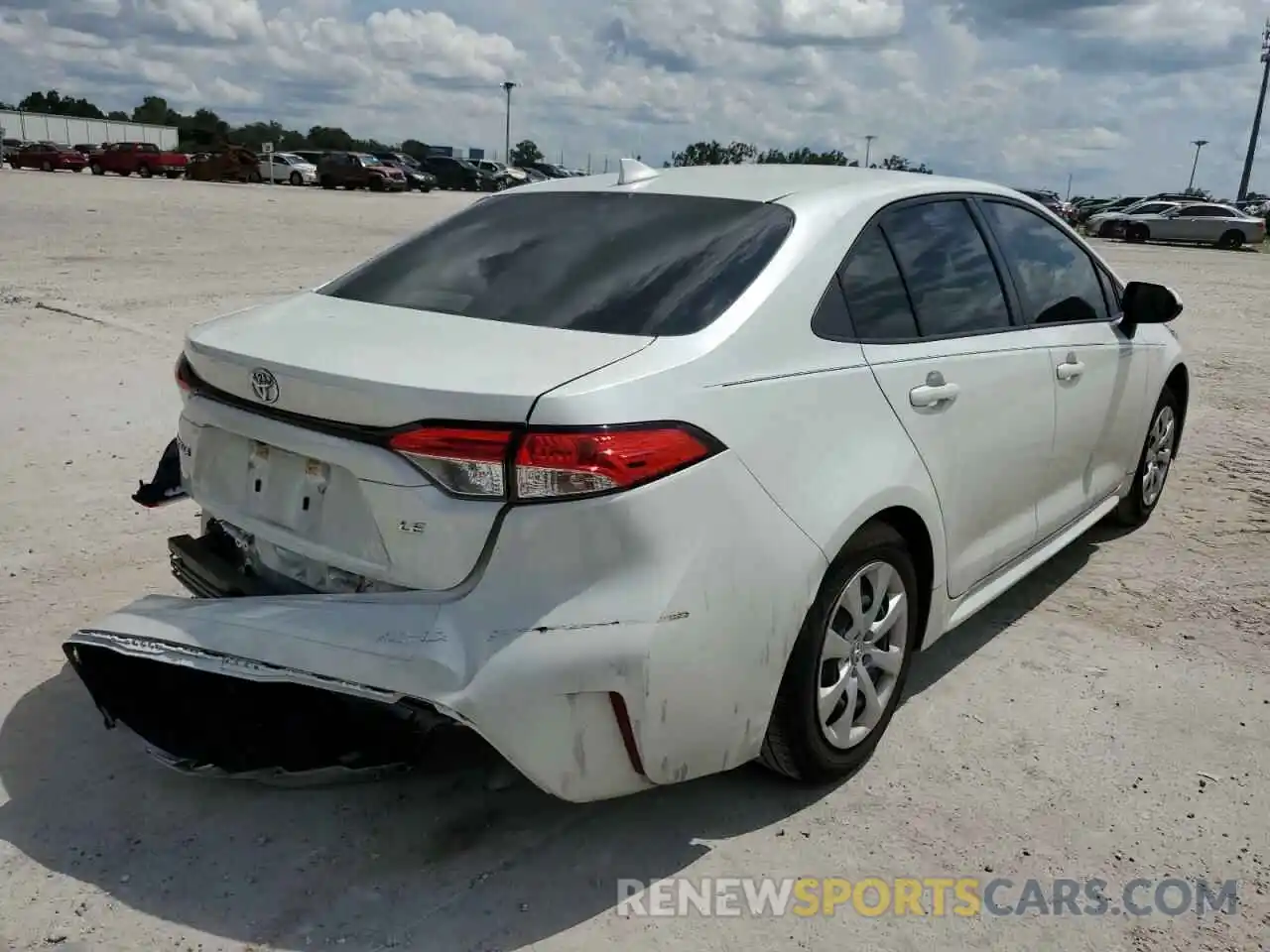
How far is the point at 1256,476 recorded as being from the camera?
6.40 metres

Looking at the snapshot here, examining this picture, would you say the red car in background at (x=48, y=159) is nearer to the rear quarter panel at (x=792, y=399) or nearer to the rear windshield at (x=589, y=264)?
the rear windshield at (x=589, y=264)

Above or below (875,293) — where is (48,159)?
below

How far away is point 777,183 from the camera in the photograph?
344 cm

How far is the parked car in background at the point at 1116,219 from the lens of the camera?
36125 mm

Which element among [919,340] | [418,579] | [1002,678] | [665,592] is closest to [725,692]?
[665,592]

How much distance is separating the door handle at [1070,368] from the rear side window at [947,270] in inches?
15.1

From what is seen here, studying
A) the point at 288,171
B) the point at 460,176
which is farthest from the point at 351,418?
the point at 460,176

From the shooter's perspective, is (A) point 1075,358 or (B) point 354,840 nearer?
(B) point 354,840

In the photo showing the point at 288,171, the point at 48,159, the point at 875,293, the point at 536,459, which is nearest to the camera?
the point at 536,459

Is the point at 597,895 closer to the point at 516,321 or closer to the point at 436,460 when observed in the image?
the point at 436,460

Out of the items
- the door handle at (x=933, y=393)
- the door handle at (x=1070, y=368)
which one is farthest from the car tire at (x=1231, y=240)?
the door handle at (x=933, y=393)

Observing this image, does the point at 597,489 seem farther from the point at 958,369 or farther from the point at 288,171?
the point at 288,171

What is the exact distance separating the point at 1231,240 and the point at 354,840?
127 ft

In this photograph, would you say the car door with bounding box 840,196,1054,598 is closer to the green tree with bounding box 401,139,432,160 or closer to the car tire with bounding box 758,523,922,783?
the car tire with bounding box 758,523,922,783
